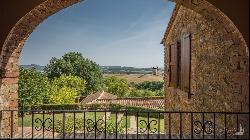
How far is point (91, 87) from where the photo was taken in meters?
51.9

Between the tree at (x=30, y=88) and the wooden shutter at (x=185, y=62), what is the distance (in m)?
21.3

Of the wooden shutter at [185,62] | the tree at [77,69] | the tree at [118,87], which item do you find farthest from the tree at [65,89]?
the wooden shutter at [185,62]

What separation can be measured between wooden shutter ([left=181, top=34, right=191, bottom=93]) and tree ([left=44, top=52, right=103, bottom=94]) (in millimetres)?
39992

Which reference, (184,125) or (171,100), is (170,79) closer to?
(171,100)

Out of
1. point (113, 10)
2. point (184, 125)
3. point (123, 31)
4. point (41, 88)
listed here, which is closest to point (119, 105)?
point (41, 88)

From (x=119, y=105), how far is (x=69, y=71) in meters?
21.8

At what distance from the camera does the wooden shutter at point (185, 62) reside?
902 cm

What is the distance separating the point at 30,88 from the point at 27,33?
933 inches

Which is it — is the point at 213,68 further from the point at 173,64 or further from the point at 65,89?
the point at 65,89

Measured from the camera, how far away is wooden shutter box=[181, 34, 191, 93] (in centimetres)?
902

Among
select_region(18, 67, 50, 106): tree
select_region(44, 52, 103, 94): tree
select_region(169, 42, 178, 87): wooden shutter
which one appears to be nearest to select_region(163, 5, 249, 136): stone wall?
select_region(169, 42, 178, 87): wooden shutter

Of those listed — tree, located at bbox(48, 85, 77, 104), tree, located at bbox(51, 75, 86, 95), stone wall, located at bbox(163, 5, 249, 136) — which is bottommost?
tree, located at bbox(48, 85, 77, 104)

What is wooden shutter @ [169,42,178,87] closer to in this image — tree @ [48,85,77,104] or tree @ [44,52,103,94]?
tree @ [48,85,77,104]

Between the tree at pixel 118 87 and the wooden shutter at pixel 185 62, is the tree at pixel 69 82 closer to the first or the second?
the tree at pixel 118 87
